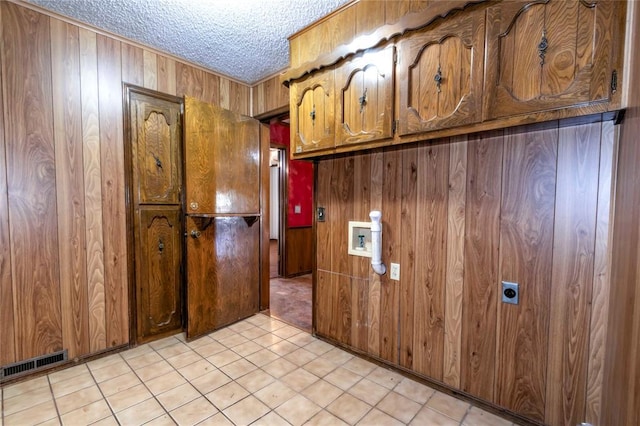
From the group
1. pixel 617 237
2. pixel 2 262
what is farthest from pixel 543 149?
pixel 2 262

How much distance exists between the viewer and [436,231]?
1.87m

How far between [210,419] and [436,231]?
179 centimetres

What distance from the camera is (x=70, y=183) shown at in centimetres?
214

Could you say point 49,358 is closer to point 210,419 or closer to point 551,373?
point 210,419

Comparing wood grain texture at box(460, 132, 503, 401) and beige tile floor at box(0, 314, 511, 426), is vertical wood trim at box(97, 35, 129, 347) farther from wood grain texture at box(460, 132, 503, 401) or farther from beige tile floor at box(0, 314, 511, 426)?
wood grain texture at box(460, 132, 503, 401)

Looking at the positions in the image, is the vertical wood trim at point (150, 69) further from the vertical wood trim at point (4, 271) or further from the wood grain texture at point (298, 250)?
the wood grain texture at point (298, 250)

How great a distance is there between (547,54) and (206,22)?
217 cm

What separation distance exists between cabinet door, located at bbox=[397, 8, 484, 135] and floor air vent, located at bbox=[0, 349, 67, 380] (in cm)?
295

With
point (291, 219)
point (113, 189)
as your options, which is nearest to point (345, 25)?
point (113, 189)

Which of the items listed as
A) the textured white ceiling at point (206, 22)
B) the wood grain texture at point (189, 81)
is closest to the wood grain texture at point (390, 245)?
the textured white ceiling at point (206, 22)

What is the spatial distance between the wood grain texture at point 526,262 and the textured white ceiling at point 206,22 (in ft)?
5.13

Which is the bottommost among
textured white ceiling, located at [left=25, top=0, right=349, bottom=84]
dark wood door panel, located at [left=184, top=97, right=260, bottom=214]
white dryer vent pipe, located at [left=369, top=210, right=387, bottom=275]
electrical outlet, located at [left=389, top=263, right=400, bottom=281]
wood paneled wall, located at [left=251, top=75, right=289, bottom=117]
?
electrical outlet, located at [left=389, top=263, right=400, bottom=281]

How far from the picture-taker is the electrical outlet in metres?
2.07

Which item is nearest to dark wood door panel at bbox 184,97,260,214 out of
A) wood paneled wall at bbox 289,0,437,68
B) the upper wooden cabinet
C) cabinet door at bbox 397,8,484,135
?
wood paneled wall at bbox 289,0,437,68
